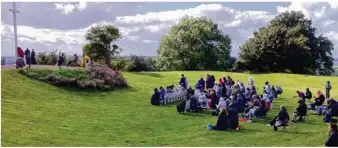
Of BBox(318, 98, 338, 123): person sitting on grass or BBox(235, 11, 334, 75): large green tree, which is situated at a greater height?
BBox(235, 11, 334, 75): large green tree

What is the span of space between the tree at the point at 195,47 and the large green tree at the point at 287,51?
148 inches

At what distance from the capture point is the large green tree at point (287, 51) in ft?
245

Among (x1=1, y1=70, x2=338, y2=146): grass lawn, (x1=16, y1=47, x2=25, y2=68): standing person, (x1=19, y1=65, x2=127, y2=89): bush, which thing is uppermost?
(x1=16, y1=47, x2=25, y2=68): standing person

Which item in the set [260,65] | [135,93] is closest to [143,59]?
[260,65]

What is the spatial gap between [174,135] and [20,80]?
16.9 m

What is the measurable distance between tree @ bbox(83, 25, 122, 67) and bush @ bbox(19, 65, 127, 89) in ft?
71.5

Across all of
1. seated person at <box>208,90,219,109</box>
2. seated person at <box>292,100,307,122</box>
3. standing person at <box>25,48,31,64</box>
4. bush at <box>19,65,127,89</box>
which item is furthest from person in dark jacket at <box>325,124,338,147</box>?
standing person at <box>25,48,31,64</box>

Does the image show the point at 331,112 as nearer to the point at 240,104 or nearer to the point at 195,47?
the point at 240,104

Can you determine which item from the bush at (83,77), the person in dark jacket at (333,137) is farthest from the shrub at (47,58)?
the person in dark jacket at (333,137)

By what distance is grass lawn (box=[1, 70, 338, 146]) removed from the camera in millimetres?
19297

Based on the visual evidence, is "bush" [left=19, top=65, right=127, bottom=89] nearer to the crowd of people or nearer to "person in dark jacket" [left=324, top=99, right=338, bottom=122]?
the crowd of people

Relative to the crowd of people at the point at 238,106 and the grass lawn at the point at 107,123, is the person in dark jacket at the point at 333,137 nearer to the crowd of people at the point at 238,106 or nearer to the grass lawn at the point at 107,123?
the grass lawn at the point at 107,123

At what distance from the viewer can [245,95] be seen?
3173 cm

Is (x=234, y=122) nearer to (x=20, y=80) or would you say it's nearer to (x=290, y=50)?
(x=20, y=80)
